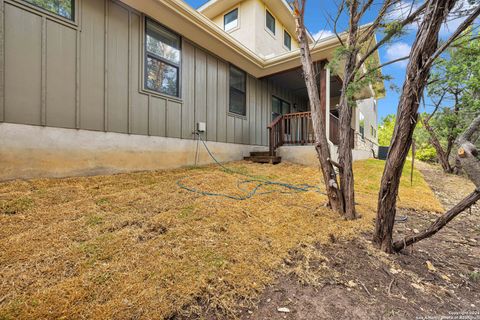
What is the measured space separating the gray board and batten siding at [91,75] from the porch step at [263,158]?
1639mm

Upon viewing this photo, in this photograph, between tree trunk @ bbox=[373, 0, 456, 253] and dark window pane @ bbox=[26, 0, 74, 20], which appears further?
dark window pane @ bbox=[26, 0, 74, 20]

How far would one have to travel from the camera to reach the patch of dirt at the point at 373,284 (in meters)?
1.28

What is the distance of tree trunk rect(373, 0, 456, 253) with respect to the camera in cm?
154

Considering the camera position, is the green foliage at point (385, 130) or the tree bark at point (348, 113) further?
the green foliage at point (385, 130)

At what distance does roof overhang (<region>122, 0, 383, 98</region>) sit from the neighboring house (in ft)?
0.08

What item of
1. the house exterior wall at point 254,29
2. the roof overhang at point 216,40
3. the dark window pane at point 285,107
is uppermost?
the house exterior wall at point 254,29

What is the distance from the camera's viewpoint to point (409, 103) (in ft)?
5.41

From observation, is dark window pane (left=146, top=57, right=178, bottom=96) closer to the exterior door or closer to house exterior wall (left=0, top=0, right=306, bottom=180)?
house exterior wall (left=0, top=0, right=306, bottom=180)

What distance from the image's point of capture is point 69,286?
1.27 m

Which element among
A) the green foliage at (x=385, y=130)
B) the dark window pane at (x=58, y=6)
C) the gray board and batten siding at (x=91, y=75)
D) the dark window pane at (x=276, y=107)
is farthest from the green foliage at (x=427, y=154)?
the dark window pane at (x=58, y=6)

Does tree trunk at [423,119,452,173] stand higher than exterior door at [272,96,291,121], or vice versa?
exterior door at [272,96,291,121]

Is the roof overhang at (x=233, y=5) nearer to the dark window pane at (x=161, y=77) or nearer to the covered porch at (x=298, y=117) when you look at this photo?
the covered porch at (x=298, y=117)

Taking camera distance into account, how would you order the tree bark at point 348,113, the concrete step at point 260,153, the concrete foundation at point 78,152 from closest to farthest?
1. the tree bark at point 348,113
2. the concrete foundation at point 78,152
3. the concrete step at point 260,153

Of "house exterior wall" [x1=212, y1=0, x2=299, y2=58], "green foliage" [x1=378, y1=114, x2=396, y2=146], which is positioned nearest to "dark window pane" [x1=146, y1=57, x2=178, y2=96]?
"house exterior wall" [x1=212, y1=0, x2=299, y2=58]
